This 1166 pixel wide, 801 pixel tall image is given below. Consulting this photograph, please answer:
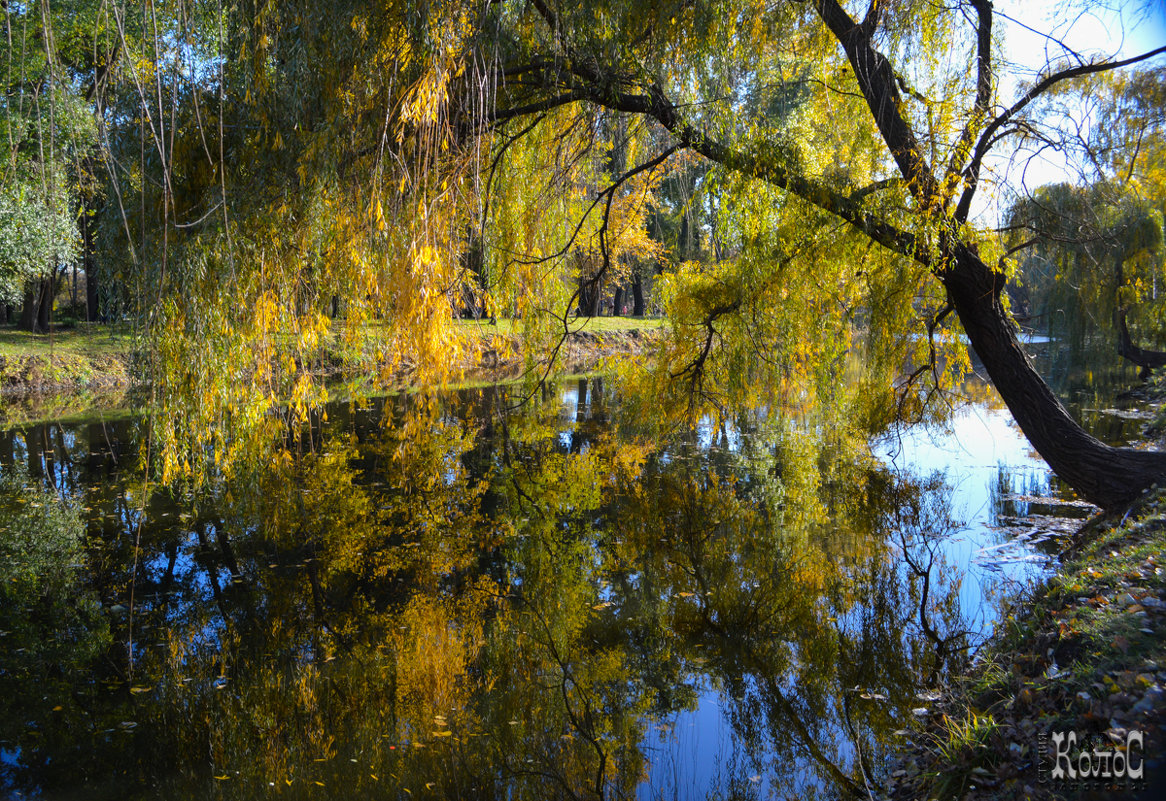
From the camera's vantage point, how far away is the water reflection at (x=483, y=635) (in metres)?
2.99

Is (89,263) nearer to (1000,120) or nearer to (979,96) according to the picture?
(979,96)

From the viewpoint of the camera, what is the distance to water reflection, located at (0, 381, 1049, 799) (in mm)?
2992

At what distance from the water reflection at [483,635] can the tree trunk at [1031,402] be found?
3.32 ft

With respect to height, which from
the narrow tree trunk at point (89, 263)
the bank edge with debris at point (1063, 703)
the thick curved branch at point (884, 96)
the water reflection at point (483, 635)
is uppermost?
the thick curved branch at point (884, 96)

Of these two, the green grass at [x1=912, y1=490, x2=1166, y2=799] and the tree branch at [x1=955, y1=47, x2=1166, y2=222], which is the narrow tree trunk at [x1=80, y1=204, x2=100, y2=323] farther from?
the tree branch at [x1=955, y1=47, x2=1166, y2=222]

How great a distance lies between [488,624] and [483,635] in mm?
150

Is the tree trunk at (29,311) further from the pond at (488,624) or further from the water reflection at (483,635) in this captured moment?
the water reflection at (483,635)

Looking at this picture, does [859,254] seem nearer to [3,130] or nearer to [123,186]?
[123,186]

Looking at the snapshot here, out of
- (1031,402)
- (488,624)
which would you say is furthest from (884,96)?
(488,624)

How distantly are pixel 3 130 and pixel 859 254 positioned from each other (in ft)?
35.8

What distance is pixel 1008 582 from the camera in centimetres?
456

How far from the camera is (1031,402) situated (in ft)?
16.2

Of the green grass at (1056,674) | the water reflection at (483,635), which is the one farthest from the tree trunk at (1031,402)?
the green grass at (1056,674)

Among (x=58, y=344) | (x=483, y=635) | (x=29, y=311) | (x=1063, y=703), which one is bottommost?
(x=483, y=635)
